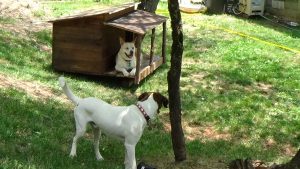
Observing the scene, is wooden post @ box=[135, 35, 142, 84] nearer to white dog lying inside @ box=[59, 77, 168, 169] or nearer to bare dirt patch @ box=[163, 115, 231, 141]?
bare dirt patch @ box=[163, 115, 231, 141]

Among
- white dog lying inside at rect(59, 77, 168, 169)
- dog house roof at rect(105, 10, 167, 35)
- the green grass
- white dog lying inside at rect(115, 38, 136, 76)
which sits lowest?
the green grass

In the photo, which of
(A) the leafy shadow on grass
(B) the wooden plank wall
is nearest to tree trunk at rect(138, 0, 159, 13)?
(B) the wooden plank wall

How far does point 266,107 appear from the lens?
40.2 feet

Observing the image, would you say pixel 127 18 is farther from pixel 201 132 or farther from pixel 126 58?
pixel 201 132

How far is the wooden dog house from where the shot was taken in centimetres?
1261

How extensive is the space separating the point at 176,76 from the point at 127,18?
22.6 feet

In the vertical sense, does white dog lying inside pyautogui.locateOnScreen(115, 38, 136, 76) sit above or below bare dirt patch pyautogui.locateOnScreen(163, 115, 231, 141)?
above

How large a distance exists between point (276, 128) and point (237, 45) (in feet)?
25.1

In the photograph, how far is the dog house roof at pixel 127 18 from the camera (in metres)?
12.5

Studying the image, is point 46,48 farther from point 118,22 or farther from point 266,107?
point 266,107

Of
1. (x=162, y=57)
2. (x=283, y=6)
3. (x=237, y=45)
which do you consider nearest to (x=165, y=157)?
(x=162, y=57)

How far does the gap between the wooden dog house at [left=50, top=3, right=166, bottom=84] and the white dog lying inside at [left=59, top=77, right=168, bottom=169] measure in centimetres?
544

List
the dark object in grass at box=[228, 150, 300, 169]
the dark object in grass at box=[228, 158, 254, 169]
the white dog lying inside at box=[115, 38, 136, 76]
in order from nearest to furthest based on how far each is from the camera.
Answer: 1. the dark object in grass at box=[228, 150, 300, 169]
2. the dark object in grass at box=[228, 158, 254, 169]
3. the white dog lying inside at box=[115, 38, 136, 76]

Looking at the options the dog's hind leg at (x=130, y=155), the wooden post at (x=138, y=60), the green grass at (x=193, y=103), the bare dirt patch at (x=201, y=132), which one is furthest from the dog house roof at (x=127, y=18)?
the dog's hind leg at (x=130, y=155)
